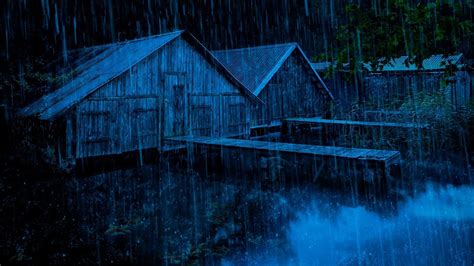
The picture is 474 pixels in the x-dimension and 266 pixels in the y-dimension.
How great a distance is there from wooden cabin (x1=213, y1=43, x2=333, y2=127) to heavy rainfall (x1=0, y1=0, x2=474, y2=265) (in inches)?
4.7

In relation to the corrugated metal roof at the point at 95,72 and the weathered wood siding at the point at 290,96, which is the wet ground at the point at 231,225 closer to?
the corrugated metal roof at the point at 95,72

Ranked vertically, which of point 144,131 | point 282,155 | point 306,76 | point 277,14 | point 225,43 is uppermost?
point 277,14

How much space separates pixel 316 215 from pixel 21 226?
20.4ft

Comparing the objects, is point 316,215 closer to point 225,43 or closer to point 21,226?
point 21,226

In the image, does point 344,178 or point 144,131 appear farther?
point 144,131

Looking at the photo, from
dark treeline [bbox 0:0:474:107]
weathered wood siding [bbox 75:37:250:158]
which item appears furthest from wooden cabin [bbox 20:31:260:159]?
dark treeline [bbox 0:0:474:107]

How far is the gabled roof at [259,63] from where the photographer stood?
68.8 ft

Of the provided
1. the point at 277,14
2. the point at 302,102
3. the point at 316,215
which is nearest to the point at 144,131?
the point at 316,215

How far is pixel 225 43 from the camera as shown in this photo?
136 feet

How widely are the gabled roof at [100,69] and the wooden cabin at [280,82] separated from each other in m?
2.56

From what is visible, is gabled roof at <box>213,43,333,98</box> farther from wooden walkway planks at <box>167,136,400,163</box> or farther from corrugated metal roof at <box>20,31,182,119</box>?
wooden walkway planks at <box>167,136,400,163</box>

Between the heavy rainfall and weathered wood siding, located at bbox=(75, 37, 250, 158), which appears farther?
weathered wood siding, located at bbox=(75, 37, 250, 158)

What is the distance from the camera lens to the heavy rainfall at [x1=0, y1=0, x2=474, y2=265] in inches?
238

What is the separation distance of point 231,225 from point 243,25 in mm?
36208
